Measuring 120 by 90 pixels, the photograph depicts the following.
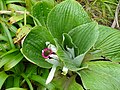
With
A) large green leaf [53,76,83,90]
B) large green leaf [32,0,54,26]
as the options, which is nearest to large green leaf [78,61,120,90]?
large green leaf [53,76,83,90]

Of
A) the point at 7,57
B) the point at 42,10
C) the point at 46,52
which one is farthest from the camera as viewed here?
the point at 42,10

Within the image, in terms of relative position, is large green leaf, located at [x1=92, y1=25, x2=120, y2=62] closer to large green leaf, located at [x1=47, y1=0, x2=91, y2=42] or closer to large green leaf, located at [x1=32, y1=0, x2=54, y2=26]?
large green leaf, located at [x1=47, y1=0, x2=91, y2=42]

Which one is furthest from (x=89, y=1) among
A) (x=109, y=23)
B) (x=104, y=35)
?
(x=104, y=35)

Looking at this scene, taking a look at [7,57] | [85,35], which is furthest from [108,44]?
[7,57]

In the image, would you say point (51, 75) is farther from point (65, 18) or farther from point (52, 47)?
point (65, 18)

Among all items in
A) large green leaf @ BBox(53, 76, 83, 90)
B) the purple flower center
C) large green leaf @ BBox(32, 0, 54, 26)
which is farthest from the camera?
large green leaf @ BBox(32, 0, 54, 26)

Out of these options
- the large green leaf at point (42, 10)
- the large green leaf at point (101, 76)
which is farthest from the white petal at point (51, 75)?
the large green leaf at point (42, 10)
